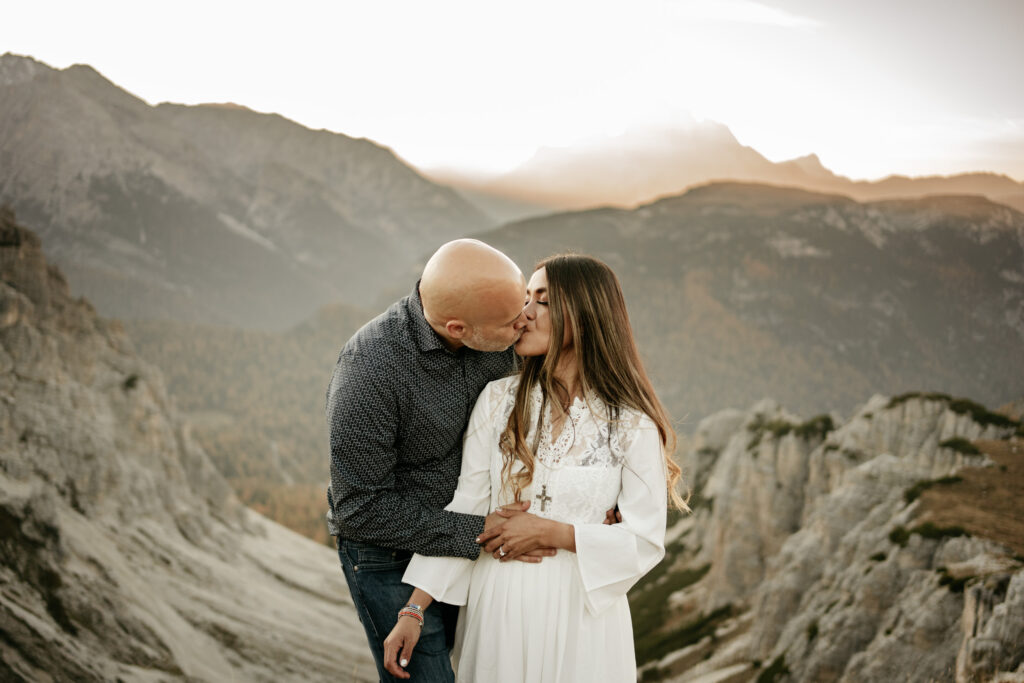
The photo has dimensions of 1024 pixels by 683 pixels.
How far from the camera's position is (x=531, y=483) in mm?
3988

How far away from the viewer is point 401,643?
3770 mm

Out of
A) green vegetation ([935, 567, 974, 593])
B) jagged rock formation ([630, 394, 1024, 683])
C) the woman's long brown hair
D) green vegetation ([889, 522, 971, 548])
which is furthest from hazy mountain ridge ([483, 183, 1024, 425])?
the woman's long brown hair

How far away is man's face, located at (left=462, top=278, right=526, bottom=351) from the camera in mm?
3611

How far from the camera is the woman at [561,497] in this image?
3811 mm

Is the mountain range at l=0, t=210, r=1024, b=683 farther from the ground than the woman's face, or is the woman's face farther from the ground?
the woman's face

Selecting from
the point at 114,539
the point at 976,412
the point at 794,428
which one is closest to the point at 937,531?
the point at 976,412

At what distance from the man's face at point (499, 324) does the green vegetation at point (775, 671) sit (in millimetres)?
18908

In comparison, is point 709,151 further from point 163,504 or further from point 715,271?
point 163,504

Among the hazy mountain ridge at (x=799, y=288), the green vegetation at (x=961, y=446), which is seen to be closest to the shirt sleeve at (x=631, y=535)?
the green vegetation at (x=961, y=446)

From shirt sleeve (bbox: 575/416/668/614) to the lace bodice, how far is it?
0.08m

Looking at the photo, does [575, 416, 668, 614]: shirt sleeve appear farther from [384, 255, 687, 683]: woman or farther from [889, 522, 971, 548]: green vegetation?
[889, 522, 971, 548]: green vegetation

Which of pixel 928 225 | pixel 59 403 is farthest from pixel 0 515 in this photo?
pixel 928 225

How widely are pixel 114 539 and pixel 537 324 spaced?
27.2 meters

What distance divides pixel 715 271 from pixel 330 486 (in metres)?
118
